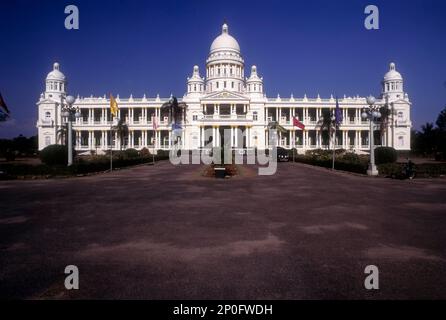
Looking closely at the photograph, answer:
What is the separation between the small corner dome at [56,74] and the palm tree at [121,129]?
76.0 feet

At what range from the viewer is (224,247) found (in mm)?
7480

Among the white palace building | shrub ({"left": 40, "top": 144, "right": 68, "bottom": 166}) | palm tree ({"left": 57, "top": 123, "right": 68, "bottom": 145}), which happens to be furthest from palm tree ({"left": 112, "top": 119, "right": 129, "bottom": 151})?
shrub ({"left": 40, "top": 144, "right": 68, "bottom": 166})

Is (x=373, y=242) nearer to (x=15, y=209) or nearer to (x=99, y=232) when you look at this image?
(x=99, y=232)

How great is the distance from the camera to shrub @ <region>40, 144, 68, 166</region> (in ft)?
96.4

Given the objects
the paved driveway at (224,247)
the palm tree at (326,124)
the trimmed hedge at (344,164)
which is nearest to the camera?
the paved driveway at (224,247)

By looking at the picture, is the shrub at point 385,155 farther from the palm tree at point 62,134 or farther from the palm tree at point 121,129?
the palm tree at point 62,134

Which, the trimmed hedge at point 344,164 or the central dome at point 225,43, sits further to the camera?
the central dome at point 225,43

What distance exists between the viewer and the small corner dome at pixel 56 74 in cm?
8525

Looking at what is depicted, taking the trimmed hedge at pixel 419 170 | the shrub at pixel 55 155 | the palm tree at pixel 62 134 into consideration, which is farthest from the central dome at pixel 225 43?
the trimmed hedge at pixel 419 170

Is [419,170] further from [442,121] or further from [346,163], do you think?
[442,121]

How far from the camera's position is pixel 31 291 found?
516 centimetres

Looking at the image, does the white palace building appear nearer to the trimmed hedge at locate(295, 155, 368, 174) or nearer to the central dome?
the central dome

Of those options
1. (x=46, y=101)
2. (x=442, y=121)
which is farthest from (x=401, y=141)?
(x=46, y=101)

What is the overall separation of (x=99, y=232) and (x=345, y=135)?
8341cm
